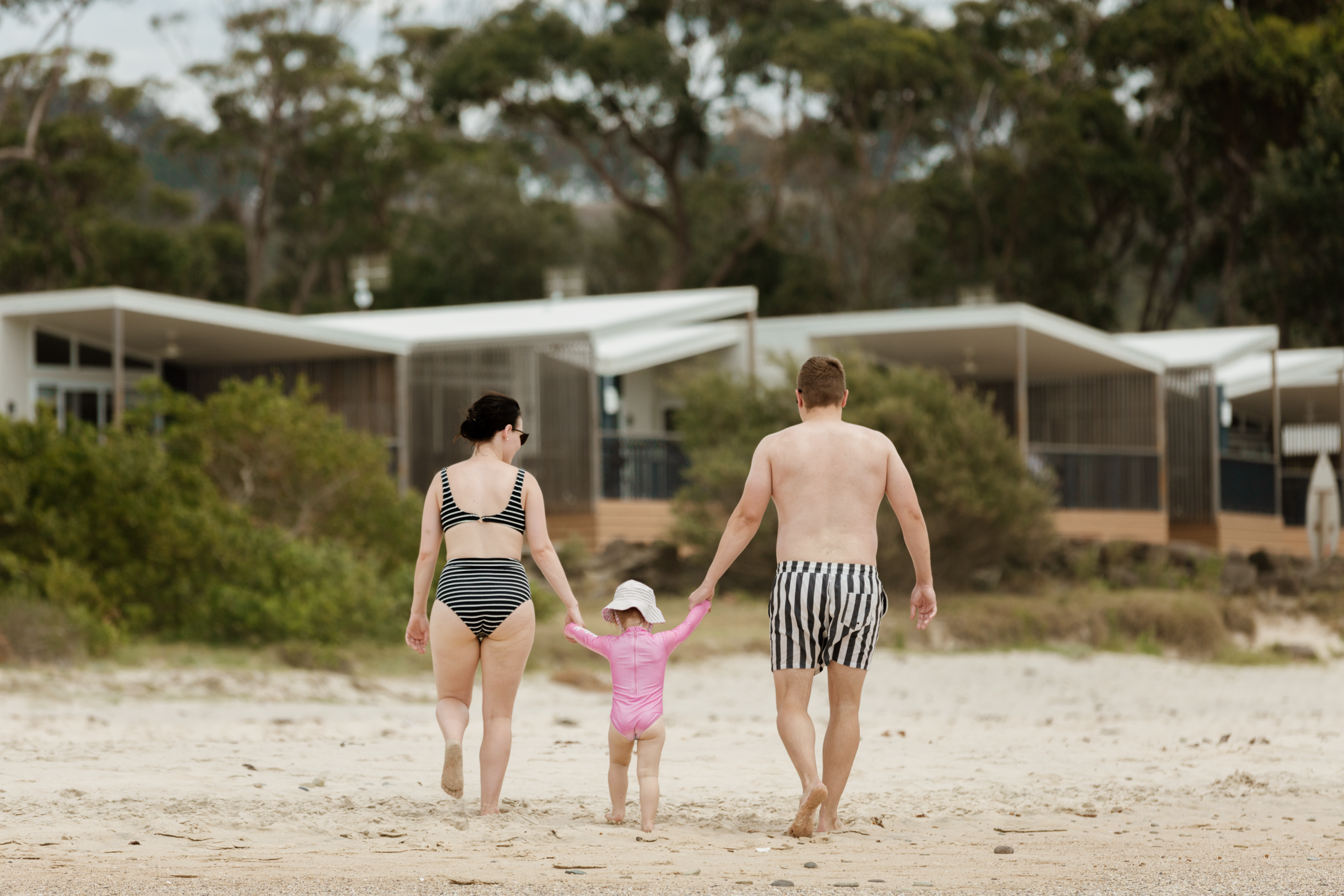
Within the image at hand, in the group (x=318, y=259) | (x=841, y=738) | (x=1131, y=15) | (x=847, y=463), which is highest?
(x=1131, y=15)

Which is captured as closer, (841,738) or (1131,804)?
(841,738)

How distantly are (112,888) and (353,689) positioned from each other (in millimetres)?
Answer: 6741

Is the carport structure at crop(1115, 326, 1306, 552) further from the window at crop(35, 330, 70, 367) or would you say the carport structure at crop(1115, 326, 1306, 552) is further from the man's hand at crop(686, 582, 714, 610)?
the man's hand at crop(686, 582, 714, 610)

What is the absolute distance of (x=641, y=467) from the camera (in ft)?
68.3

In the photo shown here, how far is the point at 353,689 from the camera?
436 inches

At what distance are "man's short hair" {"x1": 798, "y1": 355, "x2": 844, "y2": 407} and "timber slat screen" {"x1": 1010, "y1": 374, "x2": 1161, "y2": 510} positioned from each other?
54.7ft

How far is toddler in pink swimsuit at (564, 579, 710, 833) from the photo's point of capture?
5492mm

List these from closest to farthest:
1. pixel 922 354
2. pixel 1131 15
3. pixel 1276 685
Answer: pixel 1276 685 < pixel 922 354 < pixel 1131 15

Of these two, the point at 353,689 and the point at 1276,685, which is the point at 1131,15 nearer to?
the point at 1276,685

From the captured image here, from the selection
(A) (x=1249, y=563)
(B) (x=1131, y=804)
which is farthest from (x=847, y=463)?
(A) (x=1249, y=563)

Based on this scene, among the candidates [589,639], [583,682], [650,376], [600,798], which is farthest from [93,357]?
[589,639]

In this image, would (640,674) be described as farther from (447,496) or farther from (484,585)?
(447,496)

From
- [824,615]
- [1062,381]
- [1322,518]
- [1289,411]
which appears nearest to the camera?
[824,615]

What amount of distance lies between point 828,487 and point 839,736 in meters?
0.81
